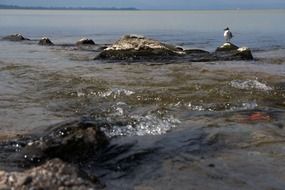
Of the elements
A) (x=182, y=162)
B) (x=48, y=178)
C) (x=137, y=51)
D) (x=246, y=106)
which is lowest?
(x=137, y=51)

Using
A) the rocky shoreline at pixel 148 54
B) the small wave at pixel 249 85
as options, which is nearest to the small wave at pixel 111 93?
the small wave at pixel 249 85

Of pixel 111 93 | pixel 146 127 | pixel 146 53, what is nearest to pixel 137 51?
pixel 146 53

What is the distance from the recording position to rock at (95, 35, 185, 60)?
75.3 ft

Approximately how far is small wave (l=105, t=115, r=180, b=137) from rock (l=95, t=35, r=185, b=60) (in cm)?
1310

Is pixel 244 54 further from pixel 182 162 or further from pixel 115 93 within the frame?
pixel 182 162

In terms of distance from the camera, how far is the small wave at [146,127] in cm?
863

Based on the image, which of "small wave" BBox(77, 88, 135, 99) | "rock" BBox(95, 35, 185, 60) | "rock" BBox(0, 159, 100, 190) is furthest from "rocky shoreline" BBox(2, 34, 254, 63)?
"rock" BBox(0, 159, 100, 190)

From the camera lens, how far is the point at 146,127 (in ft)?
29.8

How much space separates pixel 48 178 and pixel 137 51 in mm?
18188

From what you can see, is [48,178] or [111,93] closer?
[48,178]

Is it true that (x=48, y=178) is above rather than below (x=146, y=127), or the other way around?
above

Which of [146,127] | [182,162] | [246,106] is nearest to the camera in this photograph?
[182,162]

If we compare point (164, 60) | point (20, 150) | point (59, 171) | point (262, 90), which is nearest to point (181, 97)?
point (262, 90)

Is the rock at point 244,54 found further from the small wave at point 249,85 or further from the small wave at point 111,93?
the small wave at point 111,93
